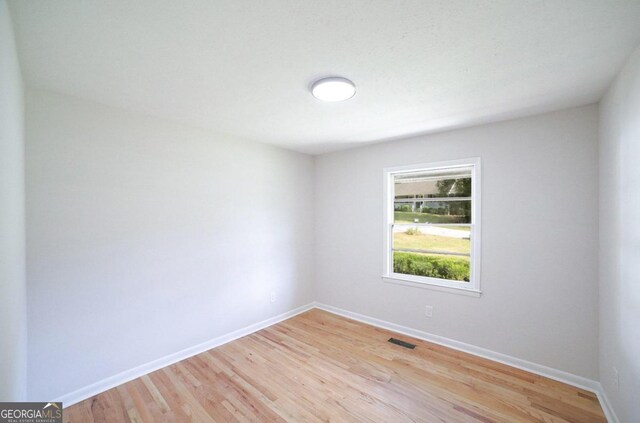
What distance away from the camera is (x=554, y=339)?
2.43 m

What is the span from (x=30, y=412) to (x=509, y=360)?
3833 mm

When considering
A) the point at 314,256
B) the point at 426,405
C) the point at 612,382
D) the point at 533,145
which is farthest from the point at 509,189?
the point at 314,256

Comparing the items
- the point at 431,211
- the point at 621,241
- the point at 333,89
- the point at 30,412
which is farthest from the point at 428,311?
the point at 30,412

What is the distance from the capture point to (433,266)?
3277 mm

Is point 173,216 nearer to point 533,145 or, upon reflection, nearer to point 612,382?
point 533,145

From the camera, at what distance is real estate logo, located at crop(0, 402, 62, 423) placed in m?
1.20

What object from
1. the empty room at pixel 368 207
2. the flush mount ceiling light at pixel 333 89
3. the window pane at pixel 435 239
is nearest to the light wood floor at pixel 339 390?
the empty room at pixel 368 207

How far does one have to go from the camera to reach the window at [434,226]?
116 inches

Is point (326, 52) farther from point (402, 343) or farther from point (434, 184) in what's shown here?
point (402, 343)

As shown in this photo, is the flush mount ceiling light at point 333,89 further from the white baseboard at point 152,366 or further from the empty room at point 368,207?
the white baseboard at point 152,366

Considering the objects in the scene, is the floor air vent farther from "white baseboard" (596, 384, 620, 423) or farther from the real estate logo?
the real estate logo

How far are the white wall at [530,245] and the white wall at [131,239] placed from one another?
199cm

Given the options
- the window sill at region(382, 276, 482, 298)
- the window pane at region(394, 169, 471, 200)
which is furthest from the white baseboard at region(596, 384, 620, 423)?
the window pane at region(394, 169, 471, 200)

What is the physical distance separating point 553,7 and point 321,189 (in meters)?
3.30
